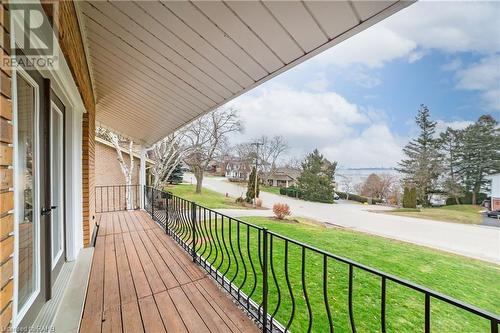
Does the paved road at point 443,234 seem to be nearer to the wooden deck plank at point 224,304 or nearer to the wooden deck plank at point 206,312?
the wooden deck plank at point 224,304

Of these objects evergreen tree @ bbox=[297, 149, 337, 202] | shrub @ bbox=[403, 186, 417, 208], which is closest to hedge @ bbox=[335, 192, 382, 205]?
shrub @ bbox=[403, 186, 417, 208]

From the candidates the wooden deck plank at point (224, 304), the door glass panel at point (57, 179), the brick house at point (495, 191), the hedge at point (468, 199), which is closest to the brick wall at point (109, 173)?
the door glass panel at point (57, 179)

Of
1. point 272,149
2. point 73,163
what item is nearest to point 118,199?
point 73,163

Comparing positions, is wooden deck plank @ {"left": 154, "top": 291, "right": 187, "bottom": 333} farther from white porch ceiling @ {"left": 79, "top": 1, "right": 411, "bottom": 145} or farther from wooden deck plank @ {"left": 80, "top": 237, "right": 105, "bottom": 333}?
white porch ceiling @ {"left": 79, "top": 1, "right": 411, "bottom": 145}

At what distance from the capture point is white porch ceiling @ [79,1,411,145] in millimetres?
1407

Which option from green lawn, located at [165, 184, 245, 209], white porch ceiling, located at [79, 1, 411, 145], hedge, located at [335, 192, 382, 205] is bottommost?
hedge, located at [335, 192, 382, 205]

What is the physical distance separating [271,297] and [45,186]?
11.1ft

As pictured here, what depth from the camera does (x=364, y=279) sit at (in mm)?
5195

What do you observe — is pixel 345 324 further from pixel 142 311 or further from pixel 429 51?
pixel 429 51

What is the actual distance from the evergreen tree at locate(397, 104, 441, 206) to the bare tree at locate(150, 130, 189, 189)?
21.4m

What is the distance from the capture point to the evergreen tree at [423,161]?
2228 centimetres

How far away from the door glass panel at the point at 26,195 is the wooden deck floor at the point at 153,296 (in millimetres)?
591

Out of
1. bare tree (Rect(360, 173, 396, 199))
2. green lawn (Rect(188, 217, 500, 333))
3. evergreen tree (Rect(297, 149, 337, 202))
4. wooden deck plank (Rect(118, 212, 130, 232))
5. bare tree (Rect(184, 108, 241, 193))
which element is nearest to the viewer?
green lawn (Rect(188, 217, 500, 333))

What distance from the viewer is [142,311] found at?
195 cm
